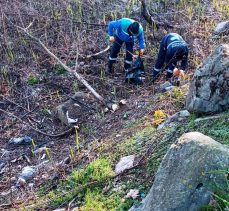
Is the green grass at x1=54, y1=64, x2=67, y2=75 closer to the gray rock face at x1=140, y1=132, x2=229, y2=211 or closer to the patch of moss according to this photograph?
the patch of moss

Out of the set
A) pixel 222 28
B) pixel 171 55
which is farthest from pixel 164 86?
pixel 222 28

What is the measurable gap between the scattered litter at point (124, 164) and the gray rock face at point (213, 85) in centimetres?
84

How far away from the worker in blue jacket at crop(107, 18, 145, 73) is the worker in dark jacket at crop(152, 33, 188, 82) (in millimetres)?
426

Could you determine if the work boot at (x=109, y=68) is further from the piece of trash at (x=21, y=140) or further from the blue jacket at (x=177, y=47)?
the piece of trash at (x=21, y=140)

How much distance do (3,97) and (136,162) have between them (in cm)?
346

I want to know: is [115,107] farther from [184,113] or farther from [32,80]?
[32,80]

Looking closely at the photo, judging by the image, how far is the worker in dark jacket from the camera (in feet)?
19.8

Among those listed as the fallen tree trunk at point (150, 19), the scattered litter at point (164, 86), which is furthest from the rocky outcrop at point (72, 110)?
the fallen tree trunk at point (150, 19)

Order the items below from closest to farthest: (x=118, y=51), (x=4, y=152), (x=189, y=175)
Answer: (x=189, y=175) < (x=4, y=152) < (x=118, y=51)

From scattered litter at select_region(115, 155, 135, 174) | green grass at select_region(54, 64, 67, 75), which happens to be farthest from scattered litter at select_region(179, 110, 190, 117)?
green grass at select_region(54, 64, 67, 75)

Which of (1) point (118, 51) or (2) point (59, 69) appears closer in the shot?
(1) point (118, 51)

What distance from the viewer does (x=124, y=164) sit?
369cm

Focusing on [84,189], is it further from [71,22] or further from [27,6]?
[27,6]

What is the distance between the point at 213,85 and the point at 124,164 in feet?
3.90
